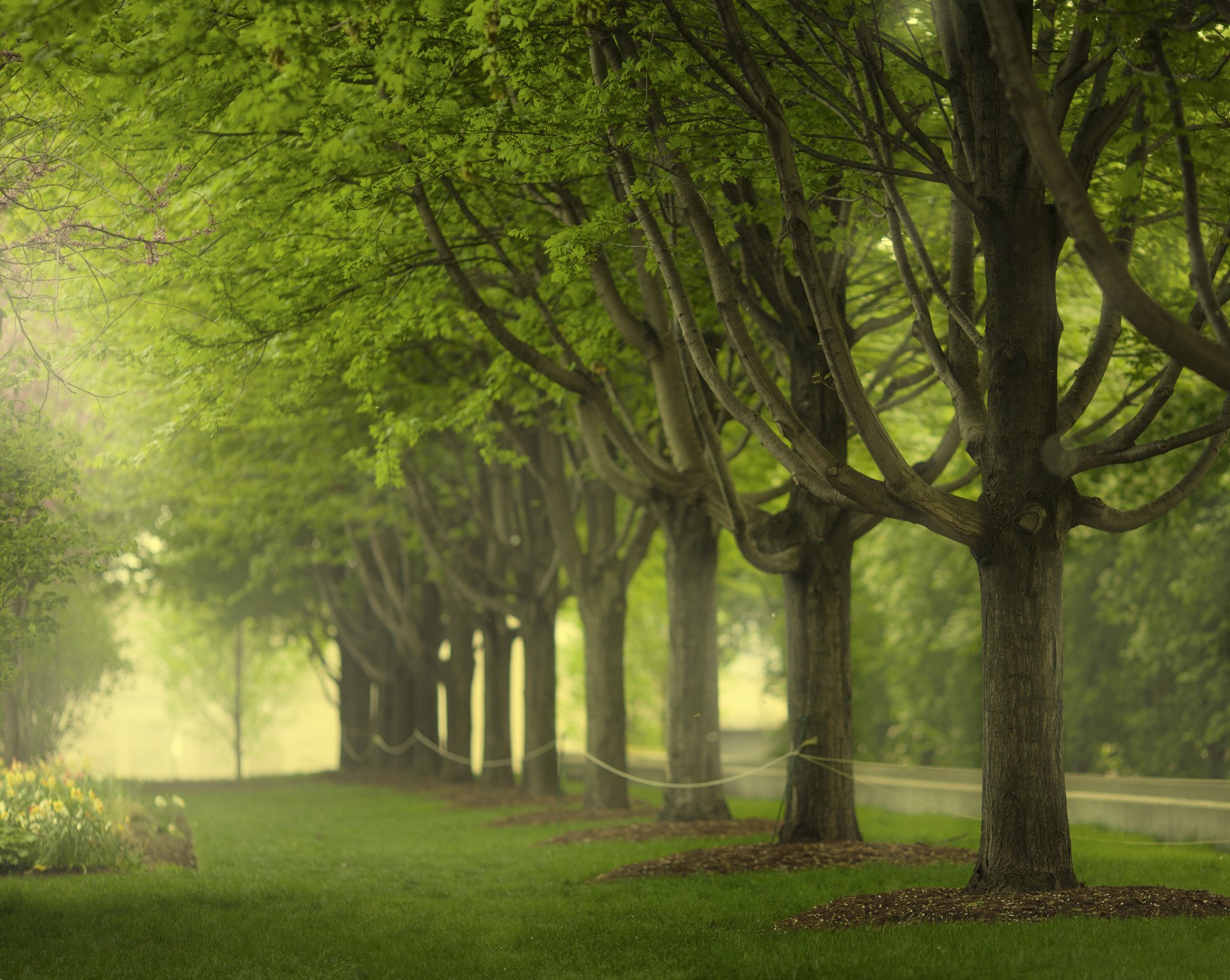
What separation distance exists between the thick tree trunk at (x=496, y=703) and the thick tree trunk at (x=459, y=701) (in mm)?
1411

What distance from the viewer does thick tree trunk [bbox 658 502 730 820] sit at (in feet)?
46.4

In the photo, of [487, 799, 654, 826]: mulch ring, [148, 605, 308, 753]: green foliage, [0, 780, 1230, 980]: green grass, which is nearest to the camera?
[0, 780, 1230, 980]: green grass

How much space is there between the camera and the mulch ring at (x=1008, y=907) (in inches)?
286

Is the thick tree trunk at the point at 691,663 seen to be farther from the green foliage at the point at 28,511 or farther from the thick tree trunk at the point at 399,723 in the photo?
the thick tree trunk at the point at 399,723

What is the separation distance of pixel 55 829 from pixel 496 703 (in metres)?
11.7

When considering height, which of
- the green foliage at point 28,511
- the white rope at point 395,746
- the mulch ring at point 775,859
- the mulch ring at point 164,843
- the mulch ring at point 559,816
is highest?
the green foliage at point 28,511

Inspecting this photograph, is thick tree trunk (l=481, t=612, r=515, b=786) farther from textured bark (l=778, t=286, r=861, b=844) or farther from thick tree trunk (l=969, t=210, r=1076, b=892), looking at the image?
thick tree trunk (l=969, t=210, r=1076, b=892)

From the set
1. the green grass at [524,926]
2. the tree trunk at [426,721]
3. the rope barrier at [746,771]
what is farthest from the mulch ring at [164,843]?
the tree trunk at [426,721]

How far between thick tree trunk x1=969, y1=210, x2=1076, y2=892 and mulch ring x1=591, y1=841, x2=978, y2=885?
2315 millimetres

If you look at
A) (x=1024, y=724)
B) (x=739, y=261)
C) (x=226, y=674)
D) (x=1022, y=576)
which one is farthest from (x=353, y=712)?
(x=1022, y=576)

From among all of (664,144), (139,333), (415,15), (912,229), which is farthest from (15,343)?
(912,229)

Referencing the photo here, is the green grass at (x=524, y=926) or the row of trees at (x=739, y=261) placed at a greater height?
the row of trees at (x=739, y=261)

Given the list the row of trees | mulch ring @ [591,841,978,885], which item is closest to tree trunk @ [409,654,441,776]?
the row of trees

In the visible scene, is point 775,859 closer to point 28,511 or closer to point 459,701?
point 28,511
